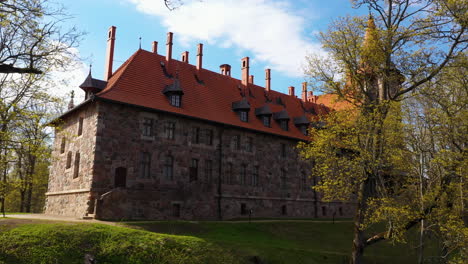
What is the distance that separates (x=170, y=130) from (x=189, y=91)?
4.62 m

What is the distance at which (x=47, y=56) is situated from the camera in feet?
45.3

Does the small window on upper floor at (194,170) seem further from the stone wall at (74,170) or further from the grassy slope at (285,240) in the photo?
the stone wall at (74,170)

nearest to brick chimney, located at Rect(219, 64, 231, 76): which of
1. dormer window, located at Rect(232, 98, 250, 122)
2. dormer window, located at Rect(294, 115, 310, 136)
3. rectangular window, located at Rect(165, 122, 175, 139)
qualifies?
dormer window, located at Rect(232, 98, 250, 122)

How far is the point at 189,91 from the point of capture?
28859 mm

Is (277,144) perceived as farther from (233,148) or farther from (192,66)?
(192,66)

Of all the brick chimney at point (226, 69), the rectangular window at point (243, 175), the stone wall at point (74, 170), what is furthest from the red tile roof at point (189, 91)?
the rectangular window at point (243, 175)

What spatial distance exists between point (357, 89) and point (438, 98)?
142 inches

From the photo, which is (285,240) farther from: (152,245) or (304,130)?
(304,130)

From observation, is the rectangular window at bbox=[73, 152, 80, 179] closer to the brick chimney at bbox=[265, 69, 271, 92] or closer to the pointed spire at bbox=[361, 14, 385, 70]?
the pointed spire at bbox=[361, 14, 385, 70]

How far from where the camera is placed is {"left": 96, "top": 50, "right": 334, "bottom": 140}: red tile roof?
80.7ft

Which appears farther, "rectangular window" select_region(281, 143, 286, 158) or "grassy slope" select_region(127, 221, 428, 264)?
"rectangular window" select_region(281, 143, 286, 158)

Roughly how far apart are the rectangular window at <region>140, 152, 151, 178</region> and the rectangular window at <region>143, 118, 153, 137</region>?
1.27m

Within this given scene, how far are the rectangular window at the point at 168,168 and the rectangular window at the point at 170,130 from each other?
1403 mm

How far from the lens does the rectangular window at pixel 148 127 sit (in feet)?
79.7
